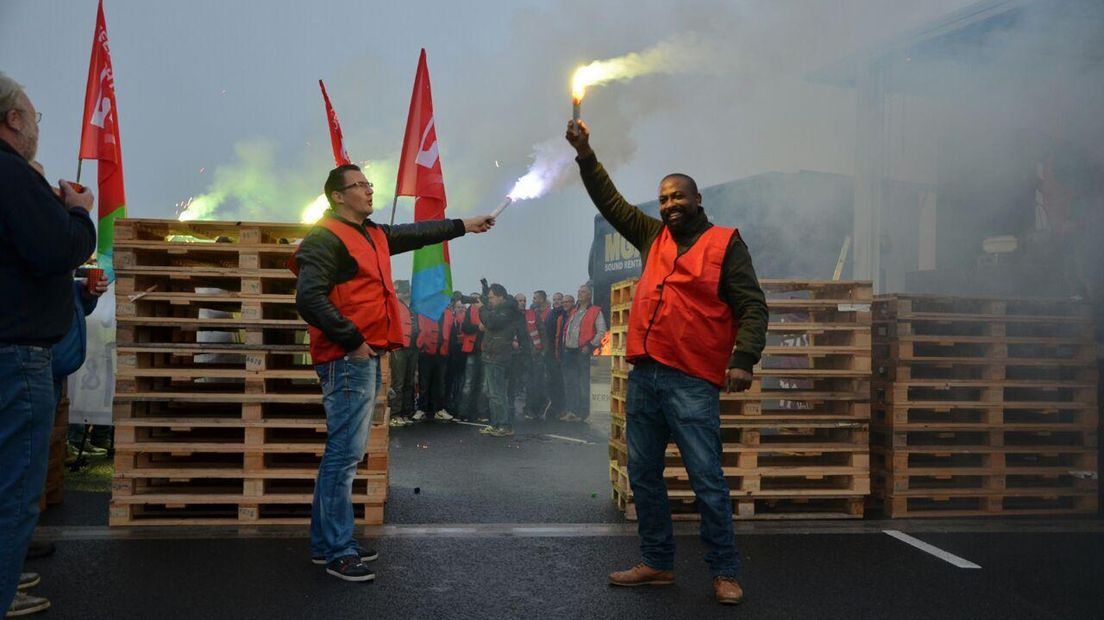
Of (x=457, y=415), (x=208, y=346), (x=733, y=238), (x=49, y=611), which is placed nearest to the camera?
(x=49, y=611)

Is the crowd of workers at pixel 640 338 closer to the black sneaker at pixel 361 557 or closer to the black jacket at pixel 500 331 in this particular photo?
the black sneaker at pixel 361 557

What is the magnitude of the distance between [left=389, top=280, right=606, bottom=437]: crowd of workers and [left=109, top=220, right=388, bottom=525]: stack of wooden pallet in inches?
281

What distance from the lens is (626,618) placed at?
13.1ft

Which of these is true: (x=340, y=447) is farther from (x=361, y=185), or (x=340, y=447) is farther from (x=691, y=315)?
(x=691, y=315)

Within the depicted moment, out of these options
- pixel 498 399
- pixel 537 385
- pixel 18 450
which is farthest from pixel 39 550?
pixel 537 385

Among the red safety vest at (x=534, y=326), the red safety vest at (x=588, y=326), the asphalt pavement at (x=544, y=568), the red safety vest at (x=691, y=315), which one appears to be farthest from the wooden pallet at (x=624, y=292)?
the red safety vest at (x=534, y=326)

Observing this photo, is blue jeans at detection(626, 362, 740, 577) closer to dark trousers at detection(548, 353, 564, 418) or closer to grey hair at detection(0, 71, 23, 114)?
grey hair at detection(0, 71, 23, 114)

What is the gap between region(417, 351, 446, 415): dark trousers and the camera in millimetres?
13820

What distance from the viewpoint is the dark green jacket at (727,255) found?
416 cm

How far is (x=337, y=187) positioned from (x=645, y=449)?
216cm

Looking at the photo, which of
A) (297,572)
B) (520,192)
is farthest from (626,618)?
(520,192)

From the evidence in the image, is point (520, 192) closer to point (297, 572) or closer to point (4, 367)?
point (297, 572)

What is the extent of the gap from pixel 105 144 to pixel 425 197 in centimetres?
291

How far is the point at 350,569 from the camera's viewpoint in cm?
451
